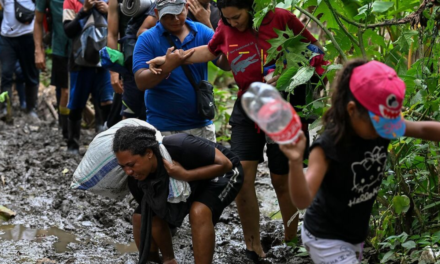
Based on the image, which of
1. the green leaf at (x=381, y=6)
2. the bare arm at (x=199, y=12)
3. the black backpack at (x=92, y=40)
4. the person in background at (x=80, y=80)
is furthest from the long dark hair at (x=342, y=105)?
the person in background at (x=80, y=80)

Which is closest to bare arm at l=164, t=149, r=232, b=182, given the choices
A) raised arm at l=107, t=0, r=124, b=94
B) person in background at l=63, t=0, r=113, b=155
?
raised arm at l=107, t=0, r=124, b=94

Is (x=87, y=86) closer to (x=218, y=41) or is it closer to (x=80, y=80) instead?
(x=80, y=80)

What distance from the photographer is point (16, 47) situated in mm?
9531

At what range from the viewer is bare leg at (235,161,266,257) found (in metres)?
4.56

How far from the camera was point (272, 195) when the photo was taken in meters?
6.42

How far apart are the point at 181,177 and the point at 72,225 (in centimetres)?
186

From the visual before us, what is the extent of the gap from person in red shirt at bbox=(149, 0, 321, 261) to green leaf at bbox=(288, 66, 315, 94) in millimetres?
343

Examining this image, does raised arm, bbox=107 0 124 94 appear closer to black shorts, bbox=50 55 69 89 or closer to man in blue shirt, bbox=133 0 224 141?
man in blue shirt, bbox=133 0 224 141

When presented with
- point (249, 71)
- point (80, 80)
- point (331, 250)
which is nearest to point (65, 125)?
point (80, 80)

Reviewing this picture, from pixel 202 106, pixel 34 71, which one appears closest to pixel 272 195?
pixel 202 106

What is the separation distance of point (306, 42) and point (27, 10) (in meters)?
6.01

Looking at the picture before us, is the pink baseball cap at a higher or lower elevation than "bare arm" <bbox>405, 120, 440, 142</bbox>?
higher

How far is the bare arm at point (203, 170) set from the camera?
13.2 ft

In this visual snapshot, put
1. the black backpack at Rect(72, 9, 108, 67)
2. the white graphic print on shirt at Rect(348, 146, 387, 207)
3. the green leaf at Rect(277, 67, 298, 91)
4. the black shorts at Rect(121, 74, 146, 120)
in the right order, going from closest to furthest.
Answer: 1. the white graphic print on shirt at Rect(348, 146, 387, 207)
2. the green leaf at Rect(277, 67, 298, 91)
3. the black shorts at Rect(121, 74, 146, 120)
4. the black backpack at Rect(72, 9, 108, 67)
